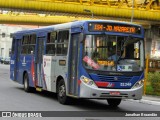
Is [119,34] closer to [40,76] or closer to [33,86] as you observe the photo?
[40,76]

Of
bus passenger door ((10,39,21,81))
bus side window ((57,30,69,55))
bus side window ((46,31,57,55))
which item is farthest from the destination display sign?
bus passenger door ((10,39,21,81))

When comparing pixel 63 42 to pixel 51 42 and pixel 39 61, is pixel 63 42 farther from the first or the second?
pixel 39 61

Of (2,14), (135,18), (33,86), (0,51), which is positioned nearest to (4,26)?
(0,51)

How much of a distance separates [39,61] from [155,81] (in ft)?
20.3

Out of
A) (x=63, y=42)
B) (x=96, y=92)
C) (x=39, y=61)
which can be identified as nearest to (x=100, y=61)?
(x=96, y=92)

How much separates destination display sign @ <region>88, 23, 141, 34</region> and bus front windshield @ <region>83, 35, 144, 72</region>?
9.2 inches

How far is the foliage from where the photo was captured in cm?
2172

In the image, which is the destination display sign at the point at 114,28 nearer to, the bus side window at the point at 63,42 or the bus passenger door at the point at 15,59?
the bus side window at the point at 63,42

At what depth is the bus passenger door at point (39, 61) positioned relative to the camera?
18.6 metres

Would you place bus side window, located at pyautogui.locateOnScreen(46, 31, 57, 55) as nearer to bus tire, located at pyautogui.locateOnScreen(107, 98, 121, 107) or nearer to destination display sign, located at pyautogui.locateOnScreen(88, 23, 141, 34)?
destination display sign, located at pyautogui.locateOnScreen(88, 23, 141, 34)

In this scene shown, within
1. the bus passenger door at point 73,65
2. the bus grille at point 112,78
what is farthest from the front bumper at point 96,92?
the bus passenger door at point 73,65

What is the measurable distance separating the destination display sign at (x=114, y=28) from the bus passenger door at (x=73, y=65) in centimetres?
77

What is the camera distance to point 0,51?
104188 millimetres

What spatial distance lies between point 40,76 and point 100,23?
16.2ft
